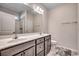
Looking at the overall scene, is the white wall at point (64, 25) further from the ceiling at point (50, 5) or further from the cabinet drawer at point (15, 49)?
the cabinet drawer at point (15, 49)

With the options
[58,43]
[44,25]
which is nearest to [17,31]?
[44,25]

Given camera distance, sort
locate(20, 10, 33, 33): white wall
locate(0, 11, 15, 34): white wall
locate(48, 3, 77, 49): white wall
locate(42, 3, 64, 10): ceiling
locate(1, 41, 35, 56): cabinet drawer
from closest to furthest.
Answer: locate(1, 41, 35, 56): cabinet drawer < locate(0, 11, 15, 34): white wall < locate(20, 10, 33, 33): white wall < locate(42, 3, 64, 10): ceiling < locate(48, 3, 77, 49): white wall

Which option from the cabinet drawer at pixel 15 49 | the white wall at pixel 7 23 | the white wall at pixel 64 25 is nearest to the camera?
the cabinet drawer at pixel 15 49

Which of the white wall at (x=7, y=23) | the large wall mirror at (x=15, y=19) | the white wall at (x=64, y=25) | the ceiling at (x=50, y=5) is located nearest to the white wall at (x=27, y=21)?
the large wall mirror at (x=15, y=19)

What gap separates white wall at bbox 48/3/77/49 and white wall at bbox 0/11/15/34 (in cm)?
153

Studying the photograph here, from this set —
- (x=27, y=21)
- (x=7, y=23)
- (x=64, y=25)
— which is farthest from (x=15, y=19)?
(x=64, y=25)

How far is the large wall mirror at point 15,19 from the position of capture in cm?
131

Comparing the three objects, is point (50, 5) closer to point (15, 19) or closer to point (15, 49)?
point (15, 19)

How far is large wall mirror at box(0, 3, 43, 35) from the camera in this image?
131cm

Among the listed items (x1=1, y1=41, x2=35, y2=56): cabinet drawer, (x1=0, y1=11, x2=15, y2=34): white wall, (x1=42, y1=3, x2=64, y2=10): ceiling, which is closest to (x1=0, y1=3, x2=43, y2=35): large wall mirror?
(x1=0, y1=11, x2=15, y2=34): white wall

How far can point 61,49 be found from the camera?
2.56m

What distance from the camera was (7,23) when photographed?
139 centimetres

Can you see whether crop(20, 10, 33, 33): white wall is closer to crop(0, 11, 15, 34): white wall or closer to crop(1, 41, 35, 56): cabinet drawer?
crop(0, 11, 15, 34): white wall

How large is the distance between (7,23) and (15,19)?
25 centimetres
